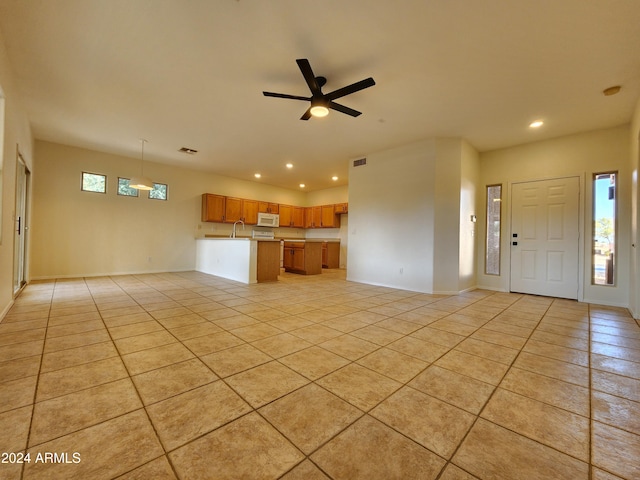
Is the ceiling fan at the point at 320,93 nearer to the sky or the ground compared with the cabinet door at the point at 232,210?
nearer to the sky

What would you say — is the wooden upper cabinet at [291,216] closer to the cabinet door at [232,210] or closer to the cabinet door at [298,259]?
the cabinet door at [232,210]

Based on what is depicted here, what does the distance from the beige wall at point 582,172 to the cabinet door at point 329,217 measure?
450cm

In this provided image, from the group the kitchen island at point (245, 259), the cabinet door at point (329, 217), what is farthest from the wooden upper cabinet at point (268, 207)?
the kitchen island at point (245, 259)

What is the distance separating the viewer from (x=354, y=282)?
5.88 metres

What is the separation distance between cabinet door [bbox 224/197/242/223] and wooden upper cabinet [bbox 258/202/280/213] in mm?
719

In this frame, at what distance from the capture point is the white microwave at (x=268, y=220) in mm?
8172

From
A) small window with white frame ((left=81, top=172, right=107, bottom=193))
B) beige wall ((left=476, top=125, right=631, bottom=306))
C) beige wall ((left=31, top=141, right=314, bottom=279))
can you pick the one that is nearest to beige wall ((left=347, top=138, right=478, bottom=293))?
beige wall ((left=476, top=125, right=631, bottom=306))

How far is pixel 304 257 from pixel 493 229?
175 inches

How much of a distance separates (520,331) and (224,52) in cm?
425

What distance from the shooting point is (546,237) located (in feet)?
15.5

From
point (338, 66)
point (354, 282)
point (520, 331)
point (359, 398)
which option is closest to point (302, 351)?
point (359, 398)

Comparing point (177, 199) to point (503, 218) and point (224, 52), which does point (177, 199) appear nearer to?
point (224, 52)

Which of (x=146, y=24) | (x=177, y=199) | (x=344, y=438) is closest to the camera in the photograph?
(x=344, y=438)

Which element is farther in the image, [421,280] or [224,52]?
[421,280]
